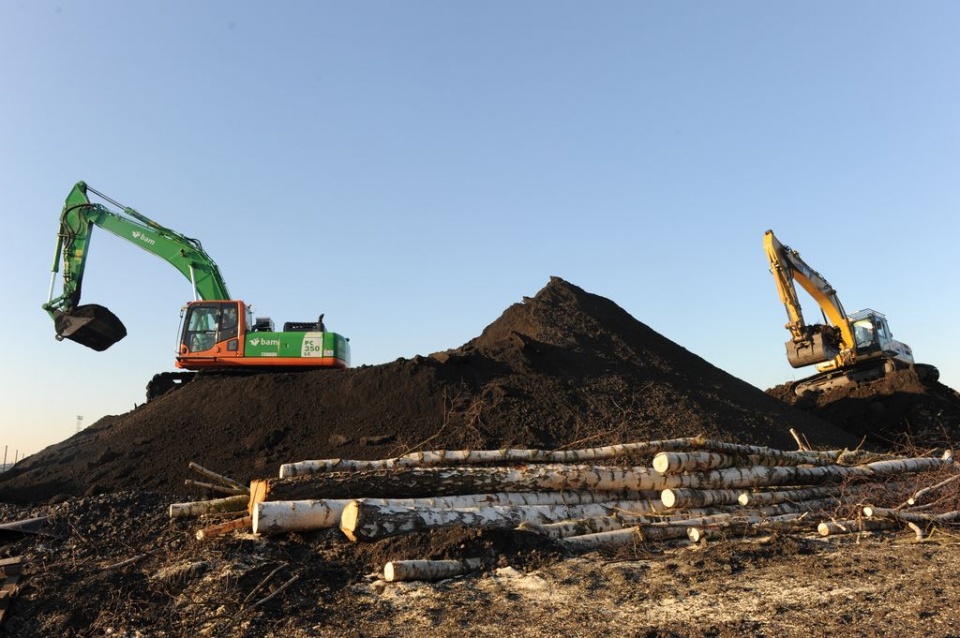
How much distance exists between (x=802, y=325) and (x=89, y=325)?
719 inches

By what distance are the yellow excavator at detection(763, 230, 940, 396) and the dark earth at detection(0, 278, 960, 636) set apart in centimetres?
367

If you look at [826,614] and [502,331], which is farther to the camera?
[502,331]

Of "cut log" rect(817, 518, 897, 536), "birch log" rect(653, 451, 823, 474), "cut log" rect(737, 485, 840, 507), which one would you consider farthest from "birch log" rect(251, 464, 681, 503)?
"cut log" rect(817, 518, 897, 536)

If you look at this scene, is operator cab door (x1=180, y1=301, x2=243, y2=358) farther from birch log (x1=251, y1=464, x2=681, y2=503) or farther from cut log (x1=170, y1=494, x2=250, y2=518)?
birch log (x1=251, y1=464, x2=681, y2=503)

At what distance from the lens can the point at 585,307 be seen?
18.0 m

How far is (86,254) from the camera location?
1594 centimetres

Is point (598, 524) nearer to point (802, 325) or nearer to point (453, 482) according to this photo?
point (453, 482)

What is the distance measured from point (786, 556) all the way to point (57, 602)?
20.7ft

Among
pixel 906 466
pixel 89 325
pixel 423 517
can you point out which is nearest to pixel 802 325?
pixel 906 466

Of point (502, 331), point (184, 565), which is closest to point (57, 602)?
point (184, 565)

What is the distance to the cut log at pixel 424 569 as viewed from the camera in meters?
5.73

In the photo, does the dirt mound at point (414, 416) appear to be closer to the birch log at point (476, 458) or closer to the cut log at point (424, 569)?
the birch log at point (476, 458)

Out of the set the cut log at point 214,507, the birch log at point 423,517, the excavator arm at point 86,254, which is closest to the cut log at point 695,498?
the birch log at point 423,517

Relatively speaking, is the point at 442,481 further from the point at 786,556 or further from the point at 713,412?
the point at 713,412
